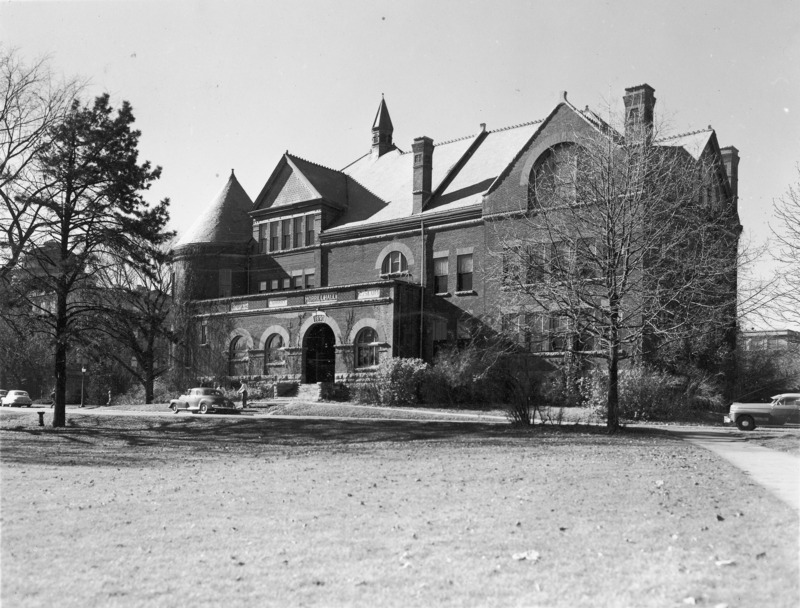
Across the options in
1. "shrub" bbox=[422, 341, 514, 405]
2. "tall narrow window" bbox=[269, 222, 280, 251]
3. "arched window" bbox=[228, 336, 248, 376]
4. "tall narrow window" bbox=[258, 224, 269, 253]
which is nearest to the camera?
"shrub" bbox=[422, 341, 514, 405]

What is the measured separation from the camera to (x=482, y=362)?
3519 centimetres

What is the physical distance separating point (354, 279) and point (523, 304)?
21078 millimetres

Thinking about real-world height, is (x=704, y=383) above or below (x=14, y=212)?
below

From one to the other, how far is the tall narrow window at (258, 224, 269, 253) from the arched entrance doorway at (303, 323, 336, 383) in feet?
32.9

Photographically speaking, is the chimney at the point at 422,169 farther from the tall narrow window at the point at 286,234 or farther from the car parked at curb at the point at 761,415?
the car parked at curb at the point at 761,415

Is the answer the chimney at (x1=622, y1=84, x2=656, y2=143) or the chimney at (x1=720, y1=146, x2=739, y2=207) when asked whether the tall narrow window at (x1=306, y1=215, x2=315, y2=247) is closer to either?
the chimney at (x1=622, y1=84, x2=656, y2=143)

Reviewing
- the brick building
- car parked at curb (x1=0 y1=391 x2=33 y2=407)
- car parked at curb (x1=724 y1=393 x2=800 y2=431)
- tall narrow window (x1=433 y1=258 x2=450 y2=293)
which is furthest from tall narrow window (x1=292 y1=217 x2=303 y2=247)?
car parked at curb (x1=724 y1=393 x2=800 y2=431)

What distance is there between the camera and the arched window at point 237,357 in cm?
4503

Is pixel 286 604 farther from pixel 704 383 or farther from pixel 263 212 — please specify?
pixel 263 212

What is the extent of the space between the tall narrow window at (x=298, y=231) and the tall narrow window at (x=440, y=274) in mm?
10288

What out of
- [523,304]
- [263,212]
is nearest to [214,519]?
[523,304]

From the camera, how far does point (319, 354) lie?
1699 inches

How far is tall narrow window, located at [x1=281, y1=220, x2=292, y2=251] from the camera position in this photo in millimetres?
49969

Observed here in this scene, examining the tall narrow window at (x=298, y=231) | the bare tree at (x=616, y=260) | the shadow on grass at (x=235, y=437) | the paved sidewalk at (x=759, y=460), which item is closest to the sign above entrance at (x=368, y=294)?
the tall narrow window at (x=298, y=231)
